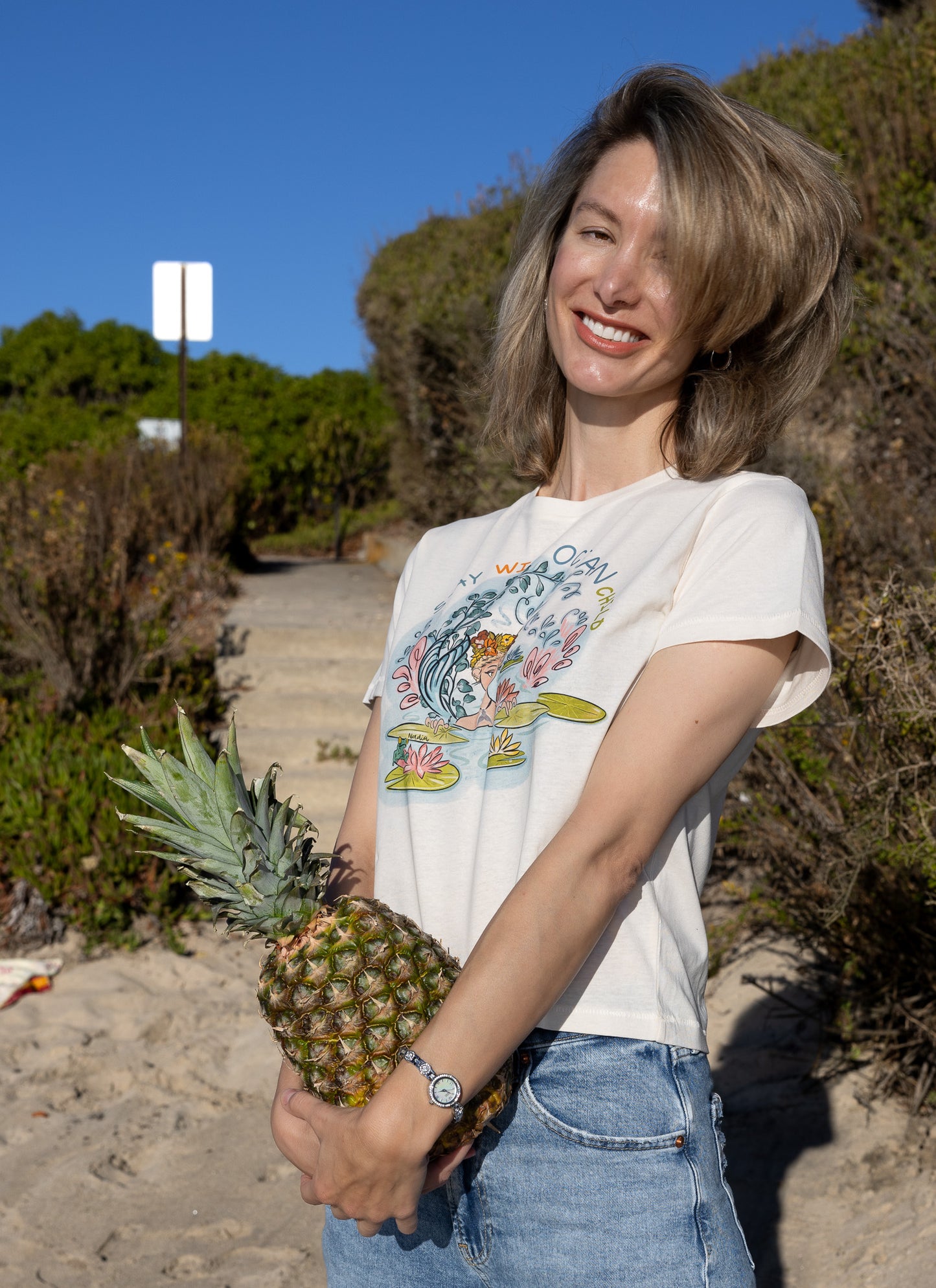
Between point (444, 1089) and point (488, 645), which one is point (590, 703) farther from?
point (444, 1089)

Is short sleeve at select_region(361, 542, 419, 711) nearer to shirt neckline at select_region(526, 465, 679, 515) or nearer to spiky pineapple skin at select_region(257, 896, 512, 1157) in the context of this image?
shirt neckline at select_region(526, 465, 679, 515)

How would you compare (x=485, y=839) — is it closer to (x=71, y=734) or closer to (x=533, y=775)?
(x=533, y=775)

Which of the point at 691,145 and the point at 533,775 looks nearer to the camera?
the point at 533,775

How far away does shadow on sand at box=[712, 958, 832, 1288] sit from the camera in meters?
3.08

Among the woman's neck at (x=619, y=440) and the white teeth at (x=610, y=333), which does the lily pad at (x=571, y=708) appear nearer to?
the woman's neck at (x=619, y=440)

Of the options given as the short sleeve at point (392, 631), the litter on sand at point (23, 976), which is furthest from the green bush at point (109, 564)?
the short sleeve at point (392, 631)

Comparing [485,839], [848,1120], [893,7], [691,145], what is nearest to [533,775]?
[485,839]

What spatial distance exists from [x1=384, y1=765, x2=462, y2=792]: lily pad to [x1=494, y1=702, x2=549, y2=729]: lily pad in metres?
0.11

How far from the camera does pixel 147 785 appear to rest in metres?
1.32

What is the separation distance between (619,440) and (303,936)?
0.91 meters

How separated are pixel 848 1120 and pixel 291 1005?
2749 millimetres

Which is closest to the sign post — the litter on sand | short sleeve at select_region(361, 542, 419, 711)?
the litter on sand

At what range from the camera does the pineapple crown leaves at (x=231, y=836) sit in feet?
4.31

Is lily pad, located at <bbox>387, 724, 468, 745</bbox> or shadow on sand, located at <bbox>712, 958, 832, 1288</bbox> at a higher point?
lily pad, located at <bbox>387, 724, 468, 745</bbox>
